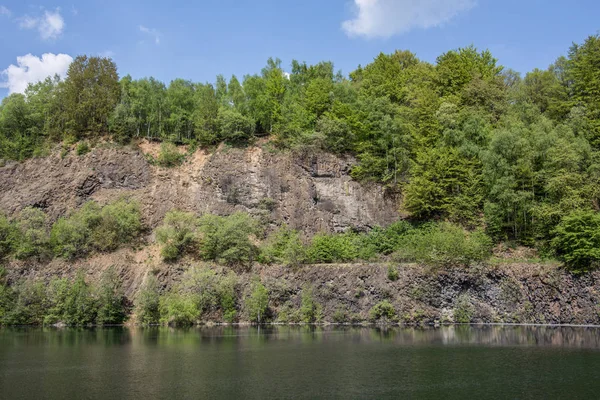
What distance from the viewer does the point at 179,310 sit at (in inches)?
2357

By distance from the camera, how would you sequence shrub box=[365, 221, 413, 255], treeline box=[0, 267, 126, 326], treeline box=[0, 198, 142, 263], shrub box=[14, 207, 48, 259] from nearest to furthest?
1. treeline box=[0, 267, 126, 326]
2. shrub box=[365, 221, 413, 255]
3. shrub box=[14, 207, 48, 259]
4. treeline box=[0, 198, 142, 263]

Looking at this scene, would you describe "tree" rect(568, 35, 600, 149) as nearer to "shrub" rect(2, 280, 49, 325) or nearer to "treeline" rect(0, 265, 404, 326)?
"treeline" rect(0, 265, 404, 326)

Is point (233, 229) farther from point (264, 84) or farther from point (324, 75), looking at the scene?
point (324, 75)

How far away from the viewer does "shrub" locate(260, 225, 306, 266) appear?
2534 inches

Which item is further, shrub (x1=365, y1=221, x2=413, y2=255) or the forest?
shrub (x1=365, y1=221, x2=413, y2=255)

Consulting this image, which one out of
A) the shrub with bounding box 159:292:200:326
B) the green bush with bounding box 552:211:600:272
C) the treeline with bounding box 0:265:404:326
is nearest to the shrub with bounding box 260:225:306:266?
the treeline with bounding box 0:265:404:326

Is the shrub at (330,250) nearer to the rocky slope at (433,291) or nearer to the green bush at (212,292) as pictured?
the rocky slope at (433,291)

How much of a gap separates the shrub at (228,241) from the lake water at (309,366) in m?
17.6

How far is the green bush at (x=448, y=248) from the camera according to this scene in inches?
2331

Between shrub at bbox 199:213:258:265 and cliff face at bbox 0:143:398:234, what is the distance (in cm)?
687

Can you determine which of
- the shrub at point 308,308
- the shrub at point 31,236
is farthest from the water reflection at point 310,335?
the shrub at point 31,236

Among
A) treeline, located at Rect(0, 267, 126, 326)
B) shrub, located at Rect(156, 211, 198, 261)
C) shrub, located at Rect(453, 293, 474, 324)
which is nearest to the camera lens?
shrub, located at Rect(453, 293, 474, 324)

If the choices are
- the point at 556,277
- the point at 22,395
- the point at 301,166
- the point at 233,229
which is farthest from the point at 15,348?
the point at 556,277

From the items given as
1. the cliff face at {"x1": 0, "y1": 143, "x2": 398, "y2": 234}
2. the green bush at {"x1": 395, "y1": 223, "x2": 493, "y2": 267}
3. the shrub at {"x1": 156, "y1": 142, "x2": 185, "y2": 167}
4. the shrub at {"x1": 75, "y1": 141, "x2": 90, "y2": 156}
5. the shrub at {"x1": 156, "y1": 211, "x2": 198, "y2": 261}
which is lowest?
the green bush at {"x1": 395, "y1": 223, "x2": 493, "y2": 267}
